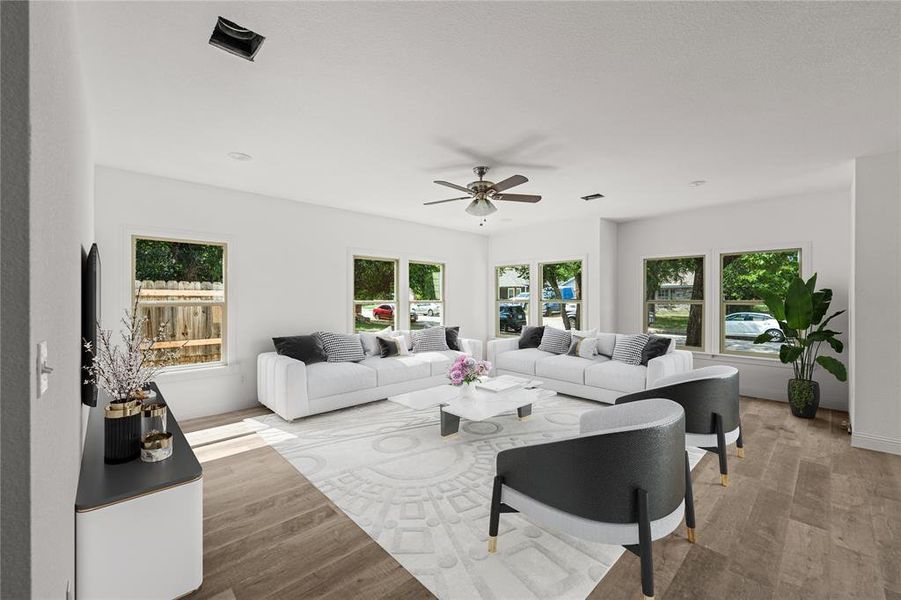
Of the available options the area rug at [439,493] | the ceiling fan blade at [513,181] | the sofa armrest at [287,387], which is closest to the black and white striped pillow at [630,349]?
the area rug at [439,493]

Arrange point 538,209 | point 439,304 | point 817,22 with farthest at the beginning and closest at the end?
point 439,304
point 538,209
point 817,22

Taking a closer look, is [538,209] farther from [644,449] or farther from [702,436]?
[644,449]

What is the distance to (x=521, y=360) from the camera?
582cm

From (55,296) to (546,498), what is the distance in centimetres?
201

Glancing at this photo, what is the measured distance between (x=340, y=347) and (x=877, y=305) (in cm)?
554

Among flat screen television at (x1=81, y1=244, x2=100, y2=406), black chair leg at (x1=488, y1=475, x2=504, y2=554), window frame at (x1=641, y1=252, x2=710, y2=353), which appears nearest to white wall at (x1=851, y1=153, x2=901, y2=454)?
window frame at (x1=641, y1=252, x2=710, y2=353)

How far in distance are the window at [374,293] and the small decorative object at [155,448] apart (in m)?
4.03

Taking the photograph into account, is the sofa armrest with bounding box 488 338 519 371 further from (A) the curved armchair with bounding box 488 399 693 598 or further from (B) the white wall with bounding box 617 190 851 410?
(A) the curved armchair with bounding box 488 399 693 598

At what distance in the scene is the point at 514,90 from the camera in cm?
254

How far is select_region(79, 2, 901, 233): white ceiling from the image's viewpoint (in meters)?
1.91

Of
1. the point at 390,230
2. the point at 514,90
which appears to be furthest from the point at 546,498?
the point at 390,230

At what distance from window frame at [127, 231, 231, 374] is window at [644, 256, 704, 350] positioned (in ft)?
20.1

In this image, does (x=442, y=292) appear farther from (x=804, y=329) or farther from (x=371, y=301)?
(x=804, y=329)

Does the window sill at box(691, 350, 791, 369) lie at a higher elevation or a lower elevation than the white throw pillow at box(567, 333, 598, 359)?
lower
